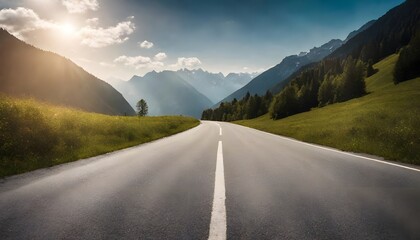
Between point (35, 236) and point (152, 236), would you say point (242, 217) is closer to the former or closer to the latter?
point (152, 236)

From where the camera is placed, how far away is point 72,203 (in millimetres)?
5508

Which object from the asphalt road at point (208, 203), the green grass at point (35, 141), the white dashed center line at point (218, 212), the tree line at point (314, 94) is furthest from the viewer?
the tree line at point (314, 94)

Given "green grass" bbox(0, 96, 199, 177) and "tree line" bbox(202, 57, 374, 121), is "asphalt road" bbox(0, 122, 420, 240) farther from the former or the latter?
"tree line" bbox(202, 57, 374, 121)

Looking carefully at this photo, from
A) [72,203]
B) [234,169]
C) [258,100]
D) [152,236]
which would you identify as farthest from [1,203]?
[258,100]

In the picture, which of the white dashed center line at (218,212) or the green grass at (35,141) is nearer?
the white dashed center line at (218,212)

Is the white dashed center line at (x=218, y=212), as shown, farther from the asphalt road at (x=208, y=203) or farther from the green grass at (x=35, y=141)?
the green grass at (x=35, y=141)

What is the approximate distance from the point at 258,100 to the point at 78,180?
401ft

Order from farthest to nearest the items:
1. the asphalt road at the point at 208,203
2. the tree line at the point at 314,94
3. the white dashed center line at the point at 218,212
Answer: the tree line at the point at 314,94, the asphalt road at the point at 208,203, the white dashed center line at the point at 218,212

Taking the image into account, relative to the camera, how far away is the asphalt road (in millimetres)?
4176

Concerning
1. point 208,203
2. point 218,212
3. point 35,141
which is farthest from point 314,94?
point 218,212

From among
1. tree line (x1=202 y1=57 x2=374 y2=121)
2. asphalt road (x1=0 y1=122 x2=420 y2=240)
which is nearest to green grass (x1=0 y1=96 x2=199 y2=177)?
asphalt road (x1=0 y1=122 x2=420 y2=240)

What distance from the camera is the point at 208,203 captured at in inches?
219

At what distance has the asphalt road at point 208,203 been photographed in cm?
418

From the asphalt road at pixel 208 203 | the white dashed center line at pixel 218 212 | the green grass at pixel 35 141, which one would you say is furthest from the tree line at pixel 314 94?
the white dashed center line at pixel 218 212
